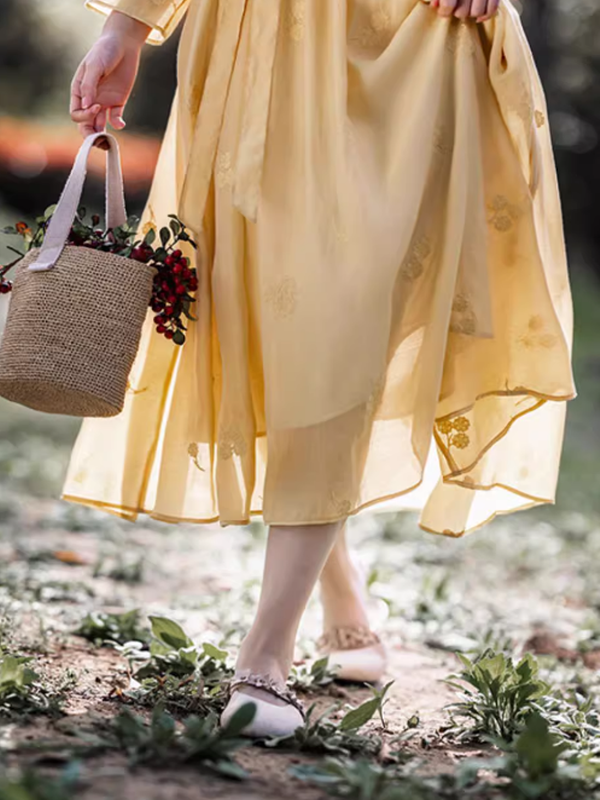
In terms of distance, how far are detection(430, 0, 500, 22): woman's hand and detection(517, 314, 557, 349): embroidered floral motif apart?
24.1 inches

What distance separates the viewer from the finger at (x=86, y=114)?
7.73 feet

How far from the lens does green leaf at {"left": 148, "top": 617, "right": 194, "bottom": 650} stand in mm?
2453

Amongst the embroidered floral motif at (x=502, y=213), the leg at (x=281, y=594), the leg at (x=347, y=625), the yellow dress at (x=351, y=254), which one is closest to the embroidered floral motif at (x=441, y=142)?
the yellow dress at (x=351, y=254)

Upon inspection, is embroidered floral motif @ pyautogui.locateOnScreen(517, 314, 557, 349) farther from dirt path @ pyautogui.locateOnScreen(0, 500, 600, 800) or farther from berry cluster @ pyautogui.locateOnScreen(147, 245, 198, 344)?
dirt path @ pyautogui.locateOnScreen(0, 500, 600, 800)

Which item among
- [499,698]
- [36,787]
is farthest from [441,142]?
[36,787]

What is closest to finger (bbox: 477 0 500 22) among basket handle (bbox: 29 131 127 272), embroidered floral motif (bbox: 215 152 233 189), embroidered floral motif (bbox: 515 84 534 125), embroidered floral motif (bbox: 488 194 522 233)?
embroidered floral motif (bbox: 515 84 534 125)

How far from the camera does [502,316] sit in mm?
2252

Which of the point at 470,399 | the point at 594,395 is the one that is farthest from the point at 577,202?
the point at 470,399

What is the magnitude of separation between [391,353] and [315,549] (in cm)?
41

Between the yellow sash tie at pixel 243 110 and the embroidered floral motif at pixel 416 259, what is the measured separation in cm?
31

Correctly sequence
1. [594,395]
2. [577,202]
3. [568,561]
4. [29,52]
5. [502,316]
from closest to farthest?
1. [502,316]
2. [568,561]
3. [594,395]
4. [29,52]
5. [577,202]

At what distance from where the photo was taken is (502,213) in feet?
7.37

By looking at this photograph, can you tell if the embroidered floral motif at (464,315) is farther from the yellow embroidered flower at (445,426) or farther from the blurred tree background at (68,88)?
the blurred tree background at (68,88)

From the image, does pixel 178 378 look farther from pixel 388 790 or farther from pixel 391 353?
pixel 388 790
